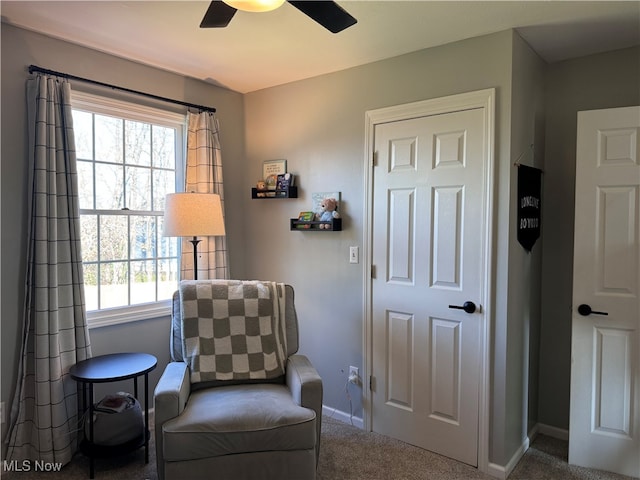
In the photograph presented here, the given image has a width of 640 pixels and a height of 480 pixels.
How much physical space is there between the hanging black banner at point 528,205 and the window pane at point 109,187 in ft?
8.11

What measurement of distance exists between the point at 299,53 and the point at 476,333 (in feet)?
6.47

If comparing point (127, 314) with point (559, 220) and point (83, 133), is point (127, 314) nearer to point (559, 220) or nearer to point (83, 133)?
point (83, 133)

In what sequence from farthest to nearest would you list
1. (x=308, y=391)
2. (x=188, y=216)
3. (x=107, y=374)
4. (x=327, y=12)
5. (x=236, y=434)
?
1. (x=188, y=216)
2. (x=107, y=374)
3. (x=308, y=391)
4. (x=236, y=434)
5. (x=327, y=12)

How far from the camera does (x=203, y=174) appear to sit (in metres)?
3.14

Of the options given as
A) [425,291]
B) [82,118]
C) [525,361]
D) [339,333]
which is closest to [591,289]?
[525,361]

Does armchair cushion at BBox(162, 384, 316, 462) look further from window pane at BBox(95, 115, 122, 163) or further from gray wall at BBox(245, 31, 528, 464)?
window pane at BBox(95, 115, 122, 163)

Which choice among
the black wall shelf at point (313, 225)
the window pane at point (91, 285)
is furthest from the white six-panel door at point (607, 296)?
the window pane at point (91, 285)

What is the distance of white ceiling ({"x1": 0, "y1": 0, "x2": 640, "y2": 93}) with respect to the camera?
2098 millimetres

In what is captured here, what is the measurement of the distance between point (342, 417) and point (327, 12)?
2.51m

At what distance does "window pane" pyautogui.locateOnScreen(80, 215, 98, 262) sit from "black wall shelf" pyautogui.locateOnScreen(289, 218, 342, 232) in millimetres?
1301

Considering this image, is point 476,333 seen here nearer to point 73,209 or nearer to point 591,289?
point 591,289

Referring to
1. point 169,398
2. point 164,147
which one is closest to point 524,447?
point 169,398

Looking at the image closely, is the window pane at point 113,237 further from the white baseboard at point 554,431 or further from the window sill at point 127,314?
the white baseboard at point 554,431

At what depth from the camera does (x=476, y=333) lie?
245 cm
